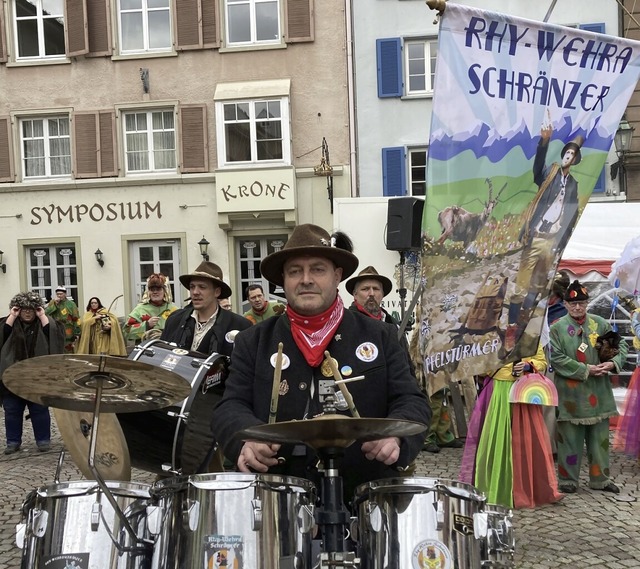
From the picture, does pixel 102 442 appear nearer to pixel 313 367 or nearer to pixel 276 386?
pixel 313 367

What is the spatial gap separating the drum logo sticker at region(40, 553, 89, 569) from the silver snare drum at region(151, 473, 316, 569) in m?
0.40

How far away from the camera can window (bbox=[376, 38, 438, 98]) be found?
863 inches

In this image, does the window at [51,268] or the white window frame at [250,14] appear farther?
the window at [51,268]

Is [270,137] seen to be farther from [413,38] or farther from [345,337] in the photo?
[345,337]

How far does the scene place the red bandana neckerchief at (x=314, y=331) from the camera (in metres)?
3.98

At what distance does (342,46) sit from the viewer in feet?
73.2

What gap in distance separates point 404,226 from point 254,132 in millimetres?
11957

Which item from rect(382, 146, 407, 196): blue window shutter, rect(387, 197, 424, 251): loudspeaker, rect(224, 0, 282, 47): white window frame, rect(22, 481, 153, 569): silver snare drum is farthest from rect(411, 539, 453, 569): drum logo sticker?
rect(224, 0, 282, 47): white window frame

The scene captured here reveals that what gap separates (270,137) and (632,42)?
691 inches

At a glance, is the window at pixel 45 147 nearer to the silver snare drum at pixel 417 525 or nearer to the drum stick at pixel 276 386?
the drum stick at pixel 276 386

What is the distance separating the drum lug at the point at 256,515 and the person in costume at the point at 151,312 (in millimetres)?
6359

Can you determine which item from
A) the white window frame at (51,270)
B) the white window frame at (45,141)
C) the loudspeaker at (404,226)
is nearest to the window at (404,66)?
the white window frame at (45,141)

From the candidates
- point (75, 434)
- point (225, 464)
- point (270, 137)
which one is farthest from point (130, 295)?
point (75, 434)

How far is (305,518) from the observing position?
11.4ft
